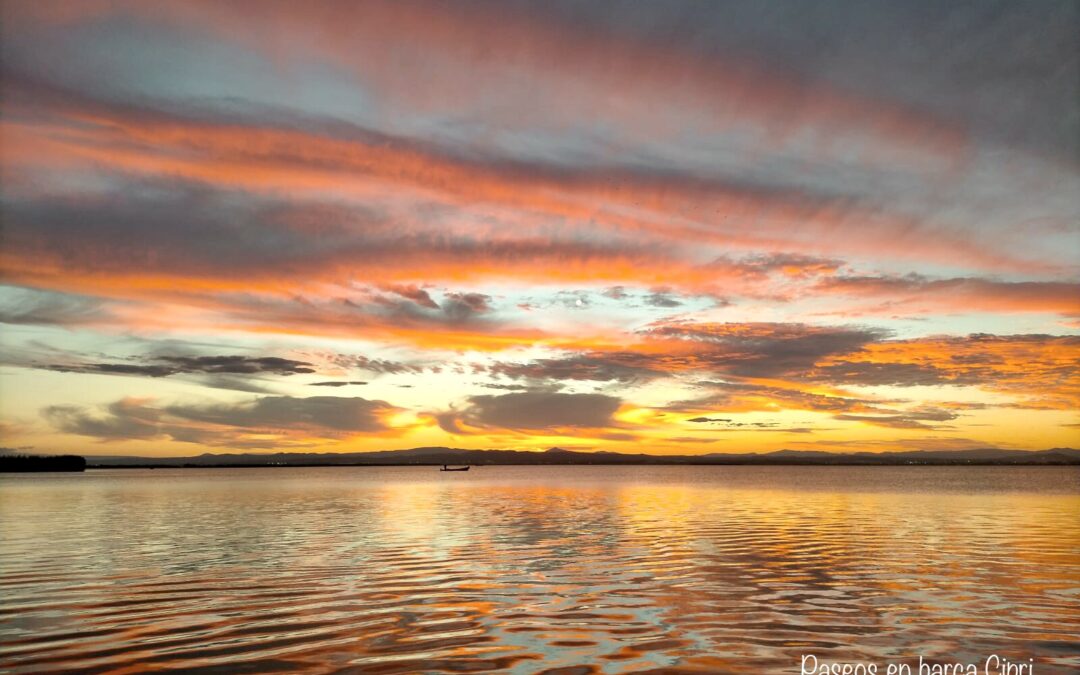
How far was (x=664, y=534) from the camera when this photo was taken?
1578 inches

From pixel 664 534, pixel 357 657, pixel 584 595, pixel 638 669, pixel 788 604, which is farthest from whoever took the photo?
pixel 664 534

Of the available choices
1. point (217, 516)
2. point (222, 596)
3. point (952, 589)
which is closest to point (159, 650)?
point (222, 596)

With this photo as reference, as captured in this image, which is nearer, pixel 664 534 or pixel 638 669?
pixel 638 669

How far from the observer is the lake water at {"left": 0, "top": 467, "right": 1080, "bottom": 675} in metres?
15.7

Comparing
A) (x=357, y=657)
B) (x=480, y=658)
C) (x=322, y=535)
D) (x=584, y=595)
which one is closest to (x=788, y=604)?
(x=584, y=595)

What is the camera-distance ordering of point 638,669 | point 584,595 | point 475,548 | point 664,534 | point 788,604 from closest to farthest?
point 638,669 → point 788,604 → point 584,595 → point 475,548 → point 664,534

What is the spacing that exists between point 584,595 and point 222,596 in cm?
1058

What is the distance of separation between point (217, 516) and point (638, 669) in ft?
161

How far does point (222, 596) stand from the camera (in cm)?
2262

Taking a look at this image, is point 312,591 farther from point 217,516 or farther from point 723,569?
point 217,516

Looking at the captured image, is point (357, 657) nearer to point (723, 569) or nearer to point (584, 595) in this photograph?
point (584, 595)

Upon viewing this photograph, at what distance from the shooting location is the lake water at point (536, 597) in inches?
617

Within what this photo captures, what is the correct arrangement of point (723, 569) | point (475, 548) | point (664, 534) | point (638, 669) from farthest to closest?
point (664, 534) < point (475, 548) < point (723, 569) < point (638, 669)

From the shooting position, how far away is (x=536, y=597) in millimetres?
21953
